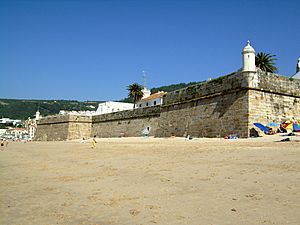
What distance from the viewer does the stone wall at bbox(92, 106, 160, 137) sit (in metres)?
30.2

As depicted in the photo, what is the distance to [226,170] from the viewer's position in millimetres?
7539

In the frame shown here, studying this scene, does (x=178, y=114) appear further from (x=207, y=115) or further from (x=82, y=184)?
(x=82, y=184)

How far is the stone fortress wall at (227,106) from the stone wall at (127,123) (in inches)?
7.7

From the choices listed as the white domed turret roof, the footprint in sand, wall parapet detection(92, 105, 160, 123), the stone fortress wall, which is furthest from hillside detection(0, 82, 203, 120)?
the footprint in sand

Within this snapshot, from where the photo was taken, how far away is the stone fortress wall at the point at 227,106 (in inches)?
707

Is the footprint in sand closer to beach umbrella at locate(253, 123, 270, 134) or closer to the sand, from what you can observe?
the sand

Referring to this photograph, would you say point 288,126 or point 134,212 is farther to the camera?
point 288,126

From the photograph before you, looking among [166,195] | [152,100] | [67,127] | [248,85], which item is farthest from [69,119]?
[166,195]

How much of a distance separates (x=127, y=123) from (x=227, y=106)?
17.0m

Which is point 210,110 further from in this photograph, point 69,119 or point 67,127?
point 67,127

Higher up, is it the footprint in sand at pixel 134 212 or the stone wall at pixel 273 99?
the stone wall at pixel 273 99

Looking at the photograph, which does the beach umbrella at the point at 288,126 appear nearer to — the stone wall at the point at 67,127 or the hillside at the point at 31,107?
the stone wall at the point at 67,127

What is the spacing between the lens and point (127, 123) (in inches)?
1356

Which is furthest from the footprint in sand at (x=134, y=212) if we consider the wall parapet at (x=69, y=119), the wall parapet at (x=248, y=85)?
the wall parapet at (x=69, y=119)
